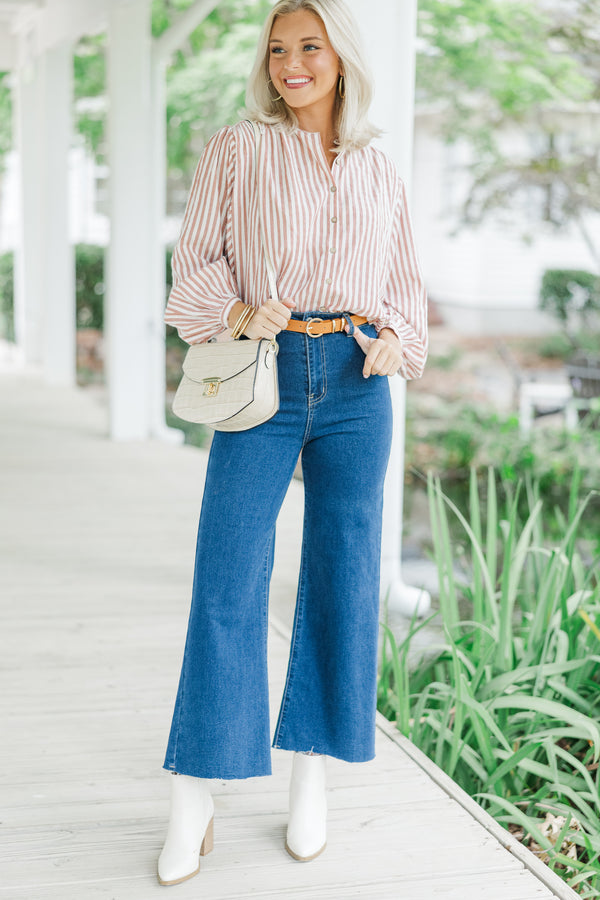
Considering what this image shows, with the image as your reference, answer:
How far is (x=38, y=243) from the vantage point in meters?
10.3

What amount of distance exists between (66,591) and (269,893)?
199cm

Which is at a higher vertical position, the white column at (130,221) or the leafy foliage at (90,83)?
the leafy foliage at (90,83)

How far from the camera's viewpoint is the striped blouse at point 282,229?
1.78m

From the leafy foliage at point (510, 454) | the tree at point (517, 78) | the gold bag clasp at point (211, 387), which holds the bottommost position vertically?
the leafy foliage at point (510, 454)

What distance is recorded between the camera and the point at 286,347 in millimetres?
1799

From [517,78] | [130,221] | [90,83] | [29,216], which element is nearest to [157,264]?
[130,221]

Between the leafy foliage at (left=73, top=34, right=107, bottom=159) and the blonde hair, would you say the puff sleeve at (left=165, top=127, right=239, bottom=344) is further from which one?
the leafy foliage at (left=73, top=34, right=107, bottom=159)

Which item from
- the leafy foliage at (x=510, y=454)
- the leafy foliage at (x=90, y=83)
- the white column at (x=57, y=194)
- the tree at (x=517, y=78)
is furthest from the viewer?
the leafy foliage at (x=90, y=83)

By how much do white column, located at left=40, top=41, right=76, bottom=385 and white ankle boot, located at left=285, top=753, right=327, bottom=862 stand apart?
731cm

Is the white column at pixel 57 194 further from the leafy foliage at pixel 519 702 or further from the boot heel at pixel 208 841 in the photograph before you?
the boot heel at pixel 208 841

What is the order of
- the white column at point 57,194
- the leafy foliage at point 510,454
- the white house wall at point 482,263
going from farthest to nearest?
the white house wall at point 482,263, the white column at point 57,194, the leafy foliage at point 510,454

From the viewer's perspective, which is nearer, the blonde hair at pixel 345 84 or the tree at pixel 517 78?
the blonde hair at pixel 345 84

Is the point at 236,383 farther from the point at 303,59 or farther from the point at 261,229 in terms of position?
the point at 303,59

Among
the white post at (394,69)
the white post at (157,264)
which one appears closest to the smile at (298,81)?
the white post at (394,69)
